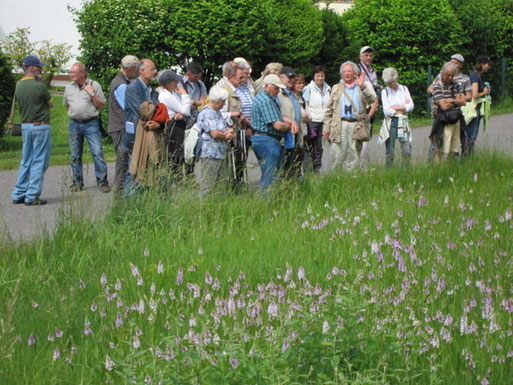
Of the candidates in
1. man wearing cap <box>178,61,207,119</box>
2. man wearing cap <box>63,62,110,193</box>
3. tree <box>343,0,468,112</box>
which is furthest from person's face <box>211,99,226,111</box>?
tree <box>343,0,468,112</box>

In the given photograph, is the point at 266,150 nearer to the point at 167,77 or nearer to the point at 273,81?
the point at 273,81

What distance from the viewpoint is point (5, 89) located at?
72.2ft

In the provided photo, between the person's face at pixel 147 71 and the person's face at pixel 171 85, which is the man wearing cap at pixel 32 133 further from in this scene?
the person's face at pixel 147 71

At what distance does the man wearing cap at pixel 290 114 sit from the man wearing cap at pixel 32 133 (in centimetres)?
324

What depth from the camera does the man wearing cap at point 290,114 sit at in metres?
11.6

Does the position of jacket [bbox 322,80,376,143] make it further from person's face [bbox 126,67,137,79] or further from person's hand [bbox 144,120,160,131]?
person's hand [bbox 144,120,160,131]

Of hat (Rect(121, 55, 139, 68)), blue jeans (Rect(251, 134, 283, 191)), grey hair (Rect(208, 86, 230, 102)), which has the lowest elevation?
blue jeans (Rect(251, 134, 283, 191))

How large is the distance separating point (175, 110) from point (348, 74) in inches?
107

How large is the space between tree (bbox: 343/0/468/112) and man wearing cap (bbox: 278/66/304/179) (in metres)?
15.7

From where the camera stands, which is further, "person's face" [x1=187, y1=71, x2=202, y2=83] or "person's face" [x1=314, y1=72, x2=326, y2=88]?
"person's face" [x1=314, y1=72, x2=326, y2=88]

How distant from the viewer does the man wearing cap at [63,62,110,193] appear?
13.6 m

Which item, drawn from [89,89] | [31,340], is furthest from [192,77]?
[31,340]

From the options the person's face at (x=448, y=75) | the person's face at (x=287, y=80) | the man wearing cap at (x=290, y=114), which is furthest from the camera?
the person's face at (x=448, y=75)

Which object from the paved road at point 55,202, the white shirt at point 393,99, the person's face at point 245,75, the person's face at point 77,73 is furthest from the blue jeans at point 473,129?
the person's face at point 77,73
